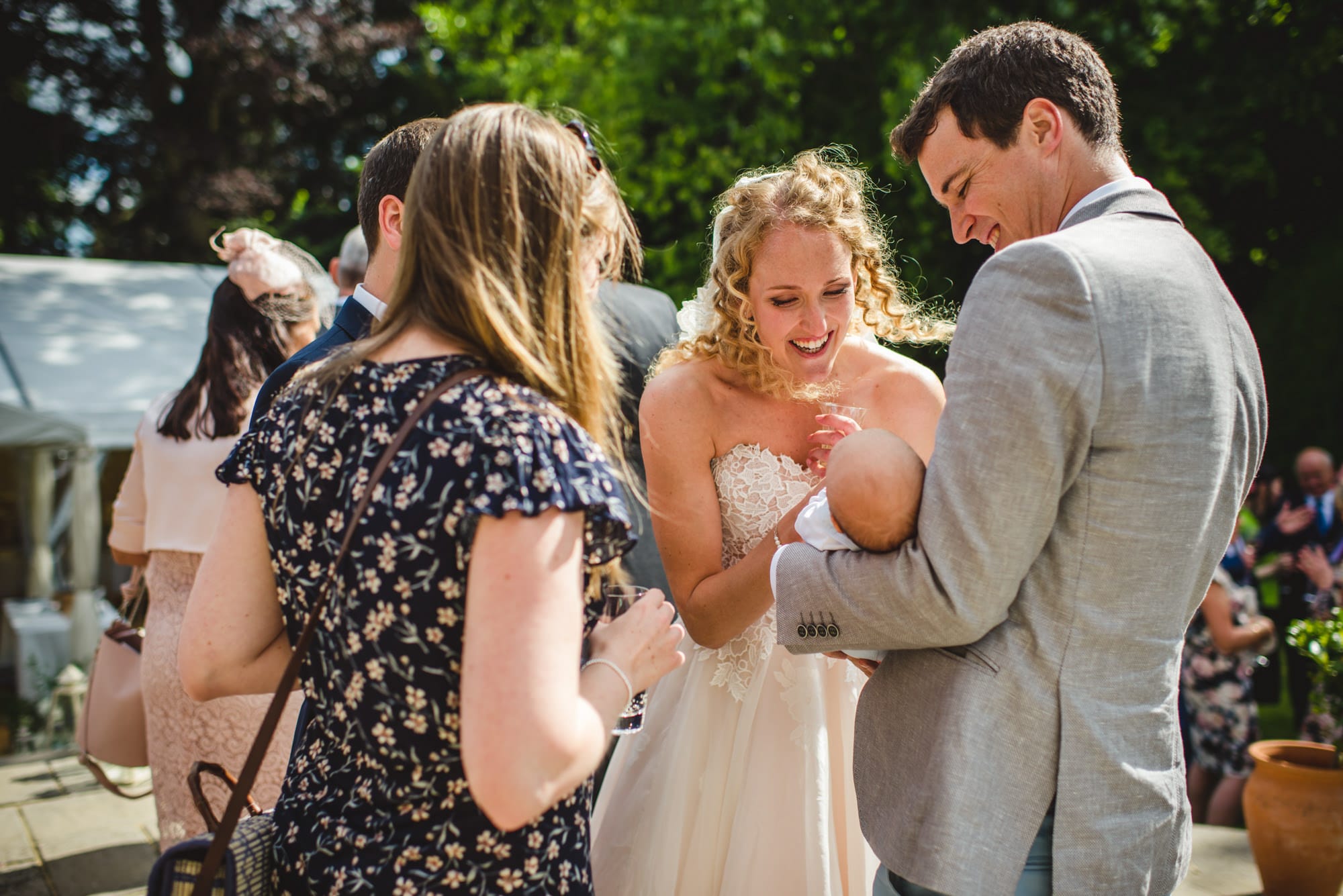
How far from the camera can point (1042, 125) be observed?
1.68 meters

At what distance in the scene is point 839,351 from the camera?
2.64 meters

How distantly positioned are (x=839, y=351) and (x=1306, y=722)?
456cm

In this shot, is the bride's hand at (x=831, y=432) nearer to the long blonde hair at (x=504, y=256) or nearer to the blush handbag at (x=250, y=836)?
the long blonde hair at (x=504, y=256)

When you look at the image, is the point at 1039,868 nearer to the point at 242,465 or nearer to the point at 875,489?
the point at 875,489

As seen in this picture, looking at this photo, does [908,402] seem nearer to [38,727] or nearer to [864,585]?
[864,585]

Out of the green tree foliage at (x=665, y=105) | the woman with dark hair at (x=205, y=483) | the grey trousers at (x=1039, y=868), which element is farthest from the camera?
the green tree foliage at (x=665, y=105)

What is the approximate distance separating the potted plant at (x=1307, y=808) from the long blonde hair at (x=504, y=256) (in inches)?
157

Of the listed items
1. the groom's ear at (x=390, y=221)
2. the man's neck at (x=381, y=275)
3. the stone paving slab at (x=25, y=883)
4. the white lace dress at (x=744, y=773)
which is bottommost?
the stone paving slab at (x=25, y=883)

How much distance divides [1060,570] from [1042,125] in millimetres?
762

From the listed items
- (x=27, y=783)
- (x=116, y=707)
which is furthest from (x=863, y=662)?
(x=27, y=783)

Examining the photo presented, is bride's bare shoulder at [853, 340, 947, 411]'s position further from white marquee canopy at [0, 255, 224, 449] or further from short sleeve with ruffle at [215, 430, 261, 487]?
white marquee canopy at [0, 255, 224, 449]

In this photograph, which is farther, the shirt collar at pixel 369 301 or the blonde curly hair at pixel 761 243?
the blonde curly hair at pixel 761 243

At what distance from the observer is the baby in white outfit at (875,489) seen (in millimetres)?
1479

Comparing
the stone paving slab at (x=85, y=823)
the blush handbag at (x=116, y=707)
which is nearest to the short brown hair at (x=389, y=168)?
the blush handbag at (x=116, y=707)
